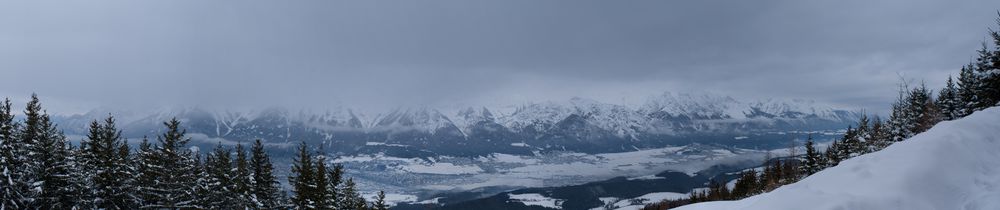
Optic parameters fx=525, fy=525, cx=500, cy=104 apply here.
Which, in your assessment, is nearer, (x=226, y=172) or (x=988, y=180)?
(x=988, y=180)

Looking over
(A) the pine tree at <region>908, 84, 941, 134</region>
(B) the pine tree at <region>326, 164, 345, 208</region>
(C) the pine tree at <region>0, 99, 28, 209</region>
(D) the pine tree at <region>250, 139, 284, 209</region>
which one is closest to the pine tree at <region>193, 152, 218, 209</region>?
(D) the pine tree at <region>250, 139, 284, 209</region>

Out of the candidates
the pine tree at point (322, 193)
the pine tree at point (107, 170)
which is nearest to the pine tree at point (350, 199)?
the pine tree at point (322, 193)

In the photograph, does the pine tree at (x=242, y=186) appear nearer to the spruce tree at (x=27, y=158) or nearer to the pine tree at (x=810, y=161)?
the spruce tree at (x=27, y=158)

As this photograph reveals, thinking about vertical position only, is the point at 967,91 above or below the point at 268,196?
above

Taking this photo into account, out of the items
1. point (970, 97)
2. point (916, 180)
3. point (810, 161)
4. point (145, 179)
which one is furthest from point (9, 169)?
point (810, 161)

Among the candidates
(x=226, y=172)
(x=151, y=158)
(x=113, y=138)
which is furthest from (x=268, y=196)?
(x=113, y=138)

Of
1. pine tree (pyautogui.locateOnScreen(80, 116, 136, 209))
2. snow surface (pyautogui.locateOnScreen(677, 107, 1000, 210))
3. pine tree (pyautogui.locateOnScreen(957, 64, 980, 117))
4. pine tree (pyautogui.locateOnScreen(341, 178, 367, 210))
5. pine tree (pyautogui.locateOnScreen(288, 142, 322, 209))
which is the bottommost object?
pine tree (pyautogui.locateOnScreen(341, 178, 367, 210))

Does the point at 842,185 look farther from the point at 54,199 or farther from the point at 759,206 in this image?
the point at 54,199

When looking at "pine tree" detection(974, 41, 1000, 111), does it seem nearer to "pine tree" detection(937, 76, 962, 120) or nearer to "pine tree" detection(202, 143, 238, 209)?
"pine tree" detection(937, 76, 962, 120)

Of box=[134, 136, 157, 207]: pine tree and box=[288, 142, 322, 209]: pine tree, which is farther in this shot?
box=[288, 142, 322, 209]: pine tree
